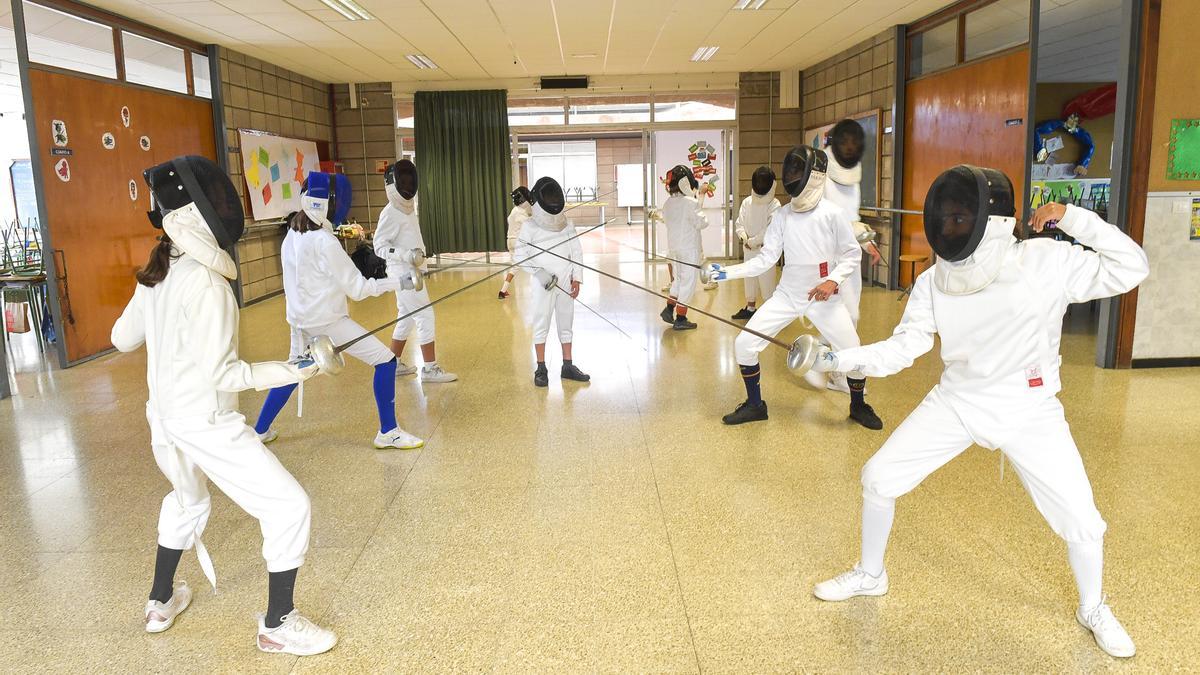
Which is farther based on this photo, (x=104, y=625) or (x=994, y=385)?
(x=104, y=625)

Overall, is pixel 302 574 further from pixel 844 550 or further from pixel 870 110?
pixel 870 110

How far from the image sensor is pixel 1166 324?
4.77 m

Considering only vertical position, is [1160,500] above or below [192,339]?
below

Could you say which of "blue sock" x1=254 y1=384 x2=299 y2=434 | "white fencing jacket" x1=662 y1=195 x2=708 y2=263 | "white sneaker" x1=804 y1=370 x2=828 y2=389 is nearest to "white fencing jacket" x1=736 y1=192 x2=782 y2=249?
"white fencing jacket" x1=662 y1=195 x2=708 y2=263

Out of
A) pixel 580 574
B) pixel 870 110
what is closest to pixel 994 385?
pixel 580 574

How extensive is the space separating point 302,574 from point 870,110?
774 centimetres

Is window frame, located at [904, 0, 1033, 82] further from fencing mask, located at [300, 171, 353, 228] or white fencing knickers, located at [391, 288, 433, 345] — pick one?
fencing mask, located at [300, 171, 353, 228]

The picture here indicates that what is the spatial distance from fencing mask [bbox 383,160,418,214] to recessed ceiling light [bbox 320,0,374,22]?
2092 mm

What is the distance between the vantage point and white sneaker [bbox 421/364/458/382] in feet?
16.3

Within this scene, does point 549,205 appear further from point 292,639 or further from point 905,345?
point 292,639

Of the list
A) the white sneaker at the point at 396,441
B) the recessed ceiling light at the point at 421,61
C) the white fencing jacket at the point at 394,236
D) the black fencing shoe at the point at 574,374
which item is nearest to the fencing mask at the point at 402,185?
the white fencing jacket at the point at 394,236

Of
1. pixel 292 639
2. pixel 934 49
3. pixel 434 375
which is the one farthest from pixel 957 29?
pixel 292 639

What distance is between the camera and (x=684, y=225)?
6.59 metres

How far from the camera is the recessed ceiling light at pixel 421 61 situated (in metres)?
8.75
